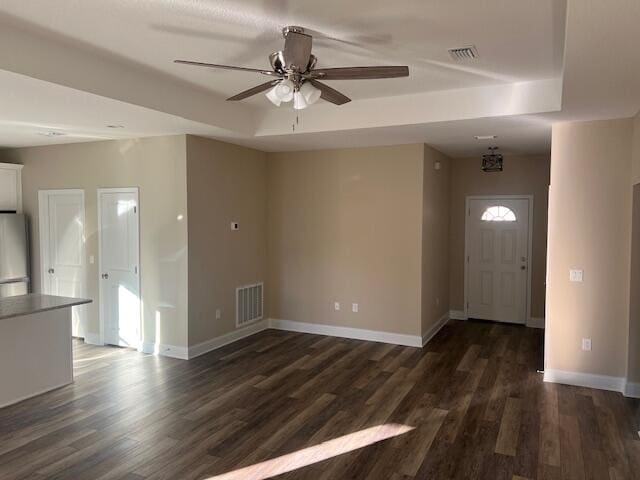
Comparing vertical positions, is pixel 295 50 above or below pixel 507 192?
above

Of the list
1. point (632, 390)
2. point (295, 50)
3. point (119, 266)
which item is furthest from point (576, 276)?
point (119, 266)

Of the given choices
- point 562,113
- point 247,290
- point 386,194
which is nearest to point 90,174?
point 247,290

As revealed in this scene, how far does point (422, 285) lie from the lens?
6.05m

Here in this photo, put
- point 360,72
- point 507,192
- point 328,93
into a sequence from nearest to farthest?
point 360,72, point 328,93, point 507,192

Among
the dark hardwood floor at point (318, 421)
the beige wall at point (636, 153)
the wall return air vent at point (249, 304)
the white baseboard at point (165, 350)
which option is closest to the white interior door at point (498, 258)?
the dark hardwood floor at point (318, 421)

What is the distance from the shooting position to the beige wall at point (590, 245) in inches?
176

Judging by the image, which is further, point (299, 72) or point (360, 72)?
point (299, 72)

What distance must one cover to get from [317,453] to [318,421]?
54 centimetres

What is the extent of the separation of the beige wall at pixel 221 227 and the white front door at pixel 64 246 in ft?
5.70

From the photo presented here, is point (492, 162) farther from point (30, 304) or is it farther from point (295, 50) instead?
point (30, 304)

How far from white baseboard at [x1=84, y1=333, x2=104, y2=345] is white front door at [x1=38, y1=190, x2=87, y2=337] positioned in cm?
13

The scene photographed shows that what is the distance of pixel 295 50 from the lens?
283cm

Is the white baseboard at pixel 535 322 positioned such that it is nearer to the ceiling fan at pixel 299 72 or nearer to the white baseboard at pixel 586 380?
the white baseboard at pixel 586 380

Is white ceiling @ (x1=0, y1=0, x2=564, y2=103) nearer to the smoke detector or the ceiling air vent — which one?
the ceiling air vent
